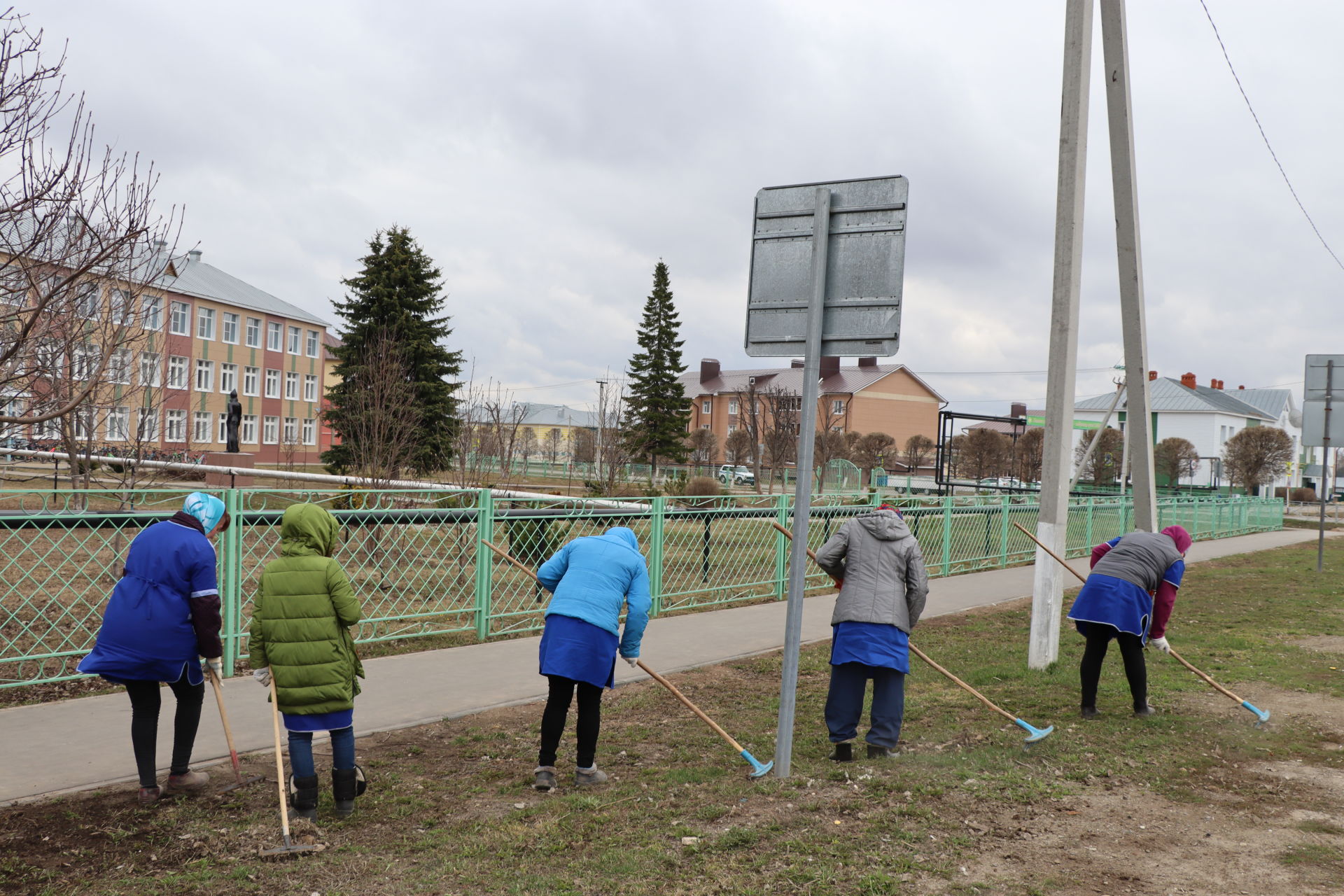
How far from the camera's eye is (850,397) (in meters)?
69.7

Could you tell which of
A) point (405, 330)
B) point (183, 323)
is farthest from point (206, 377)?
point (405, 330)

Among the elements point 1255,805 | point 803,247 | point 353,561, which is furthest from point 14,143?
point 1255,805

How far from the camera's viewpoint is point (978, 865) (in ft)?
12.3

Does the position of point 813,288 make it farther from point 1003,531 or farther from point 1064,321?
point 1003,531

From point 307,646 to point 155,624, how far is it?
760mm

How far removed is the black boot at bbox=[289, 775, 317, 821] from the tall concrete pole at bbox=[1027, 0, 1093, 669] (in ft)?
18.1

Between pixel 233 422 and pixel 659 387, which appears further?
pixel 659 387

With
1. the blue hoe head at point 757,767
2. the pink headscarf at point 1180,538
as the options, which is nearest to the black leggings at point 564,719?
the blue hoe head at point 757,767

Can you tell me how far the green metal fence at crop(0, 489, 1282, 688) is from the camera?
6.71m

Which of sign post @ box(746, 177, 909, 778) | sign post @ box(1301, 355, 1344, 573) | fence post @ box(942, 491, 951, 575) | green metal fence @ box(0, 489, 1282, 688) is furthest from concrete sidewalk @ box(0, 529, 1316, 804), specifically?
sign post @ box(1301, 355, 1344, 573)

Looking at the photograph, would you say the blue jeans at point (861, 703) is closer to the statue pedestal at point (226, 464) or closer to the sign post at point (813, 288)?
the sign post at point (813, 288)

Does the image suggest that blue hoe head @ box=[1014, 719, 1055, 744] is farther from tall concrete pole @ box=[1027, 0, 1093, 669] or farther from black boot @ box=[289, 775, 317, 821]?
black boot @ box=[289, 775, 317, 821]

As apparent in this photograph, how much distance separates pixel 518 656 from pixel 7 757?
143 inches

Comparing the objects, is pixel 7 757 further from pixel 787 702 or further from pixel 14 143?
pixel 787 702
